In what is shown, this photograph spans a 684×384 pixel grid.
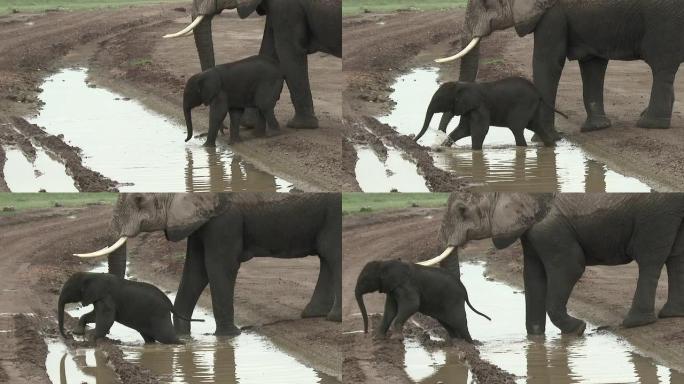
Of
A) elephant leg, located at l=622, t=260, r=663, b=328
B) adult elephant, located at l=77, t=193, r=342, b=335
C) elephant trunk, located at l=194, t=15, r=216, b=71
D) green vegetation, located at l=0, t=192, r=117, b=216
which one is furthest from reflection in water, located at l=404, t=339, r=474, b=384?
green vegetation, located at l=0, t=192, r=117, b=216

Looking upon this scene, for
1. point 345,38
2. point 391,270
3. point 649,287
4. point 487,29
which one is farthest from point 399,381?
A: point 345,38

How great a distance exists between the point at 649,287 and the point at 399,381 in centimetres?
265

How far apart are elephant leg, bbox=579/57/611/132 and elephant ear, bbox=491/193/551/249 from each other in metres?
1.82

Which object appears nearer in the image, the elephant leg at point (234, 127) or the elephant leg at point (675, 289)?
the elephant leg at point (675, 289)

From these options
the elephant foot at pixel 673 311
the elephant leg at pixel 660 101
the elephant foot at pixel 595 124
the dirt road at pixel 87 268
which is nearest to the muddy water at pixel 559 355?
the elephant foot at pixel 673 311

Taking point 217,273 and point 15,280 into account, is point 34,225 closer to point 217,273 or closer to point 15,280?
point 15,280

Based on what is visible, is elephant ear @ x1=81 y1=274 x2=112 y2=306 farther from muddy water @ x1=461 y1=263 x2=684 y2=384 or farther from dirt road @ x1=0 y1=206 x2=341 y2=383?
muddy water @ x1=461 y1=263 x2=684 y2=384

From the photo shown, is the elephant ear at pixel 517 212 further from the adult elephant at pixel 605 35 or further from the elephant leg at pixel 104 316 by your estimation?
the elephant leg at pixel 104 316

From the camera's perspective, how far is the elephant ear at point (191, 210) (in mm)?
19672

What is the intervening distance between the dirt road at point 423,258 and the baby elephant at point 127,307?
1568 millimetres

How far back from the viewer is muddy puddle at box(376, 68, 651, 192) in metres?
19.8

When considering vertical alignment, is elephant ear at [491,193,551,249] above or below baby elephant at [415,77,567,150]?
below

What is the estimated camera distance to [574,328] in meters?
19.7

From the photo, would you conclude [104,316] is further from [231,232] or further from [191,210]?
[231,232]
